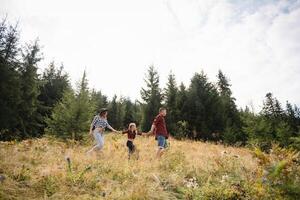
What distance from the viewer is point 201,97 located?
31.0 metres

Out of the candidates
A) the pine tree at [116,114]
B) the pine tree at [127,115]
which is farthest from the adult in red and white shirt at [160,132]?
the pine tree at [127,115]

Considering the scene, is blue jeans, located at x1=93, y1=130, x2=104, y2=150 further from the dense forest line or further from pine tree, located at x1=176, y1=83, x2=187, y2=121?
pine tree, located at x1=176, y1=83, x2=187, y2=121

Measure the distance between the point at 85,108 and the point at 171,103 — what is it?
15621 mm

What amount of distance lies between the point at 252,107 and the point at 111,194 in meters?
21.7

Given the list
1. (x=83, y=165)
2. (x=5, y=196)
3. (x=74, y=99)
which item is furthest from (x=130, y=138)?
(x=74, y=99)

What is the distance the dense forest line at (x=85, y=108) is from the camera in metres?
19.2

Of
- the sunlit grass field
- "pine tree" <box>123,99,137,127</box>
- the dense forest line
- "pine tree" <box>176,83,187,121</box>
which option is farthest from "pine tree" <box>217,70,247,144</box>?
the sunlit grass field

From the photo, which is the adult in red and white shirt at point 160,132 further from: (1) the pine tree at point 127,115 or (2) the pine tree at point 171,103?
(1) the pine tree at point 127,115

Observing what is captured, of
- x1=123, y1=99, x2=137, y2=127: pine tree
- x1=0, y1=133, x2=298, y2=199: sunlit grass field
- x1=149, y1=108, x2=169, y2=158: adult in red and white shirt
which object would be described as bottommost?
x1=0, y1=133, x2=298, y2=199: sunlit grass field

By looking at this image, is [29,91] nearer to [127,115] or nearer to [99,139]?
[99,139]

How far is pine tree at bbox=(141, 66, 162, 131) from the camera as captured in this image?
3025 centimetres

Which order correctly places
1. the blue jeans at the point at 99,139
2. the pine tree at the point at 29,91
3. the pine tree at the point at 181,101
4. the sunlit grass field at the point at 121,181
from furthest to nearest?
the pine tree at the point at 181,101, the pine tree at the point at 29,91, the blue jeans at the point at 99,139, the sunlit grass field at the point at 121,181

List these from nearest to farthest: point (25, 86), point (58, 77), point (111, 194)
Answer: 1. point (111, 194)
2. point (25, 86)
3. point (58, 77)

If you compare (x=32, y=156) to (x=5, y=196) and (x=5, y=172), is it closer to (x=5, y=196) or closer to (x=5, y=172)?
(x=5, y=172)
